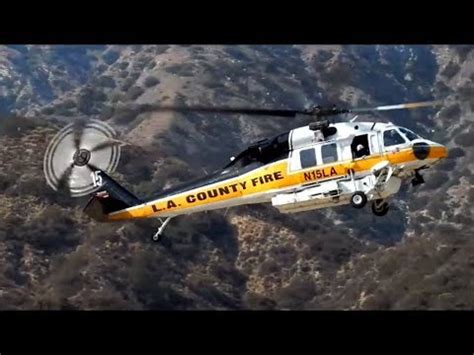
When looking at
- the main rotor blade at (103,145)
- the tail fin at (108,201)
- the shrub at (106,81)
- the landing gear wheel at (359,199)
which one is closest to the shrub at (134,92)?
the shrub at (106,81)

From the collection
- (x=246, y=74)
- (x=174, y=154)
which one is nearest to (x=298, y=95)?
(x=246, y=74)

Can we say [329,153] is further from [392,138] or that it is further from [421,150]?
[421,150]

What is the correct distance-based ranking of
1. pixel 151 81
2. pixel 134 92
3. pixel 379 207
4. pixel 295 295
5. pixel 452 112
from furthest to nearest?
pixel 151 81, pixel 134 92, pixel 452 112, pixel 295 295, pixel 379 207

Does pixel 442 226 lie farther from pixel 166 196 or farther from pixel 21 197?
pixel 166 196

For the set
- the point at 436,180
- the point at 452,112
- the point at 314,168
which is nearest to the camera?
the point at 314,168

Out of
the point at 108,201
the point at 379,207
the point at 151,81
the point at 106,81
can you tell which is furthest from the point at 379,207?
the point at 106,81
